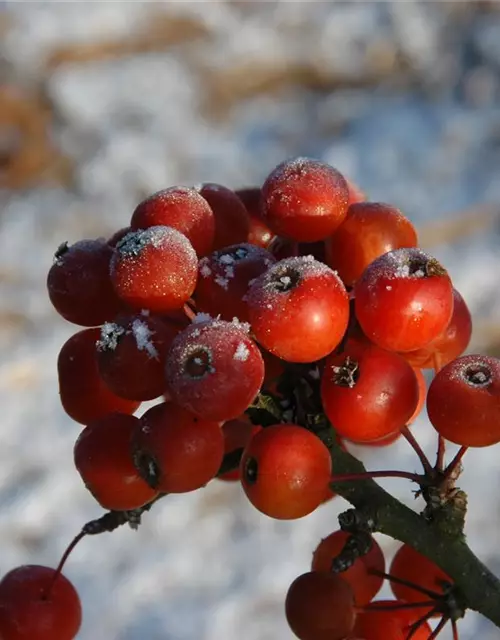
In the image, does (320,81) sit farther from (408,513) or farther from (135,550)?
(408,513)

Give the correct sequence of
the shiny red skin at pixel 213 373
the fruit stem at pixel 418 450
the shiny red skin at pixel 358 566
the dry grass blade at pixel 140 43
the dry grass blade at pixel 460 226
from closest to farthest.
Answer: the shiny red skin at pixel 213 373
the fruit stem at pixel 418 450
the shiny red skin at pixel 358 566
the dry grass blade at pixel 460 226
the dry grass blade at pixel 140 43

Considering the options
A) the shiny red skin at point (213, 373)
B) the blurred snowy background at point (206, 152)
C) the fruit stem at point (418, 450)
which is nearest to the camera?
the shiny red skin at point (213, 373)

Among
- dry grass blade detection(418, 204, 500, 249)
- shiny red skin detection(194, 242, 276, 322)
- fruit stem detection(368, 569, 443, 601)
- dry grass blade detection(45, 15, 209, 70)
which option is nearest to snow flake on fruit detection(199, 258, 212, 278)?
shiny red skin detection(194, 242, 276, 322)

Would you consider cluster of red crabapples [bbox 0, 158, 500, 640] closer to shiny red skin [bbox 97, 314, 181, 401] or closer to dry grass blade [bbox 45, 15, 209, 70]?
shiny red skin [bbox 97, 314, 181, 401]

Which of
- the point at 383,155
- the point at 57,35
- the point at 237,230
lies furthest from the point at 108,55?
the point at 237,230

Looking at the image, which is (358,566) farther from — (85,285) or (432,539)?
(85,285)

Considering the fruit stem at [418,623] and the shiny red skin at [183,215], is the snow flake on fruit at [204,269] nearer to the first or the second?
the shiny red skin at [183,215]

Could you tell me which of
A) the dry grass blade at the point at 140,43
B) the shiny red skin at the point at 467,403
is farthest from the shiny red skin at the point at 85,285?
the dry grass blade at the point at 140,43

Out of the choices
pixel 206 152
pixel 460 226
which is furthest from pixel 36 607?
pixel 206 152
